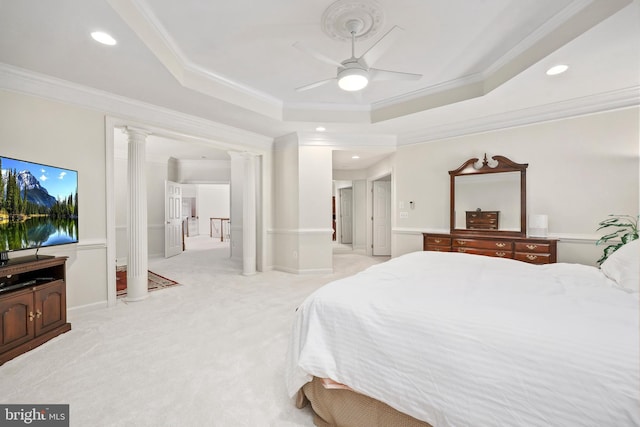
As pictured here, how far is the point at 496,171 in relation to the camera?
3.85 m

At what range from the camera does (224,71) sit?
3090 millimetres

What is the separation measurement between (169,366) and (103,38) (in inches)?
104

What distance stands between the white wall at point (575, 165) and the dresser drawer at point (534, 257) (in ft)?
1.13

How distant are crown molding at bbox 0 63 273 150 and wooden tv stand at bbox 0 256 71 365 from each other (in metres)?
1.72

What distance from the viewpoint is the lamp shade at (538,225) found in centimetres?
339

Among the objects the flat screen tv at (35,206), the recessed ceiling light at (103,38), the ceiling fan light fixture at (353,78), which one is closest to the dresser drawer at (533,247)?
the ceiling fan light fixture at (353,78)

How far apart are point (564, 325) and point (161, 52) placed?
3430mm

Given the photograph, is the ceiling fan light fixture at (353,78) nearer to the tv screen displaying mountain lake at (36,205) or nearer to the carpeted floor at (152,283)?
the tv screen displaying mountain lake at (36,205)

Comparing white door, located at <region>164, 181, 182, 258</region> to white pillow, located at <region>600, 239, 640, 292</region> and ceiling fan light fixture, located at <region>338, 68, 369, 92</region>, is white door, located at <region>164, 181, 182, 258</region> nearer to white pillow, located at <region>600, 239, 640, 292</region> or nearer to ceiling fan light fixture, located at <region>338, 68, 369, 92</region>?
ceiling fan light fixture, located at <region>338, 68, 369, 92</region>

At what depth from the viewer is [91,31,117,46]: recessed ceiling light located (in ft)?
6.82

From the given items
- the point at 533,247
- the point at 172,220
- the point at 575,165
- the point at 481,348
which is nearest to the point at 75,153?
the point at 481,348

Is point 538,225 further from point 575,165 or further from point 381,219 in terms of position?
point 381,219

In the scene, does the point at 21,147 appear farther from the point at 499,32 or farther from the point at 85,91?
the point at 499,32

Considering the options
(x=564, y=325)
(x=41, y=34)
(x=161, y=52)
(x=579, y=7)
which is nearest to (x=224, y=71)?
(x=161, y=52)
